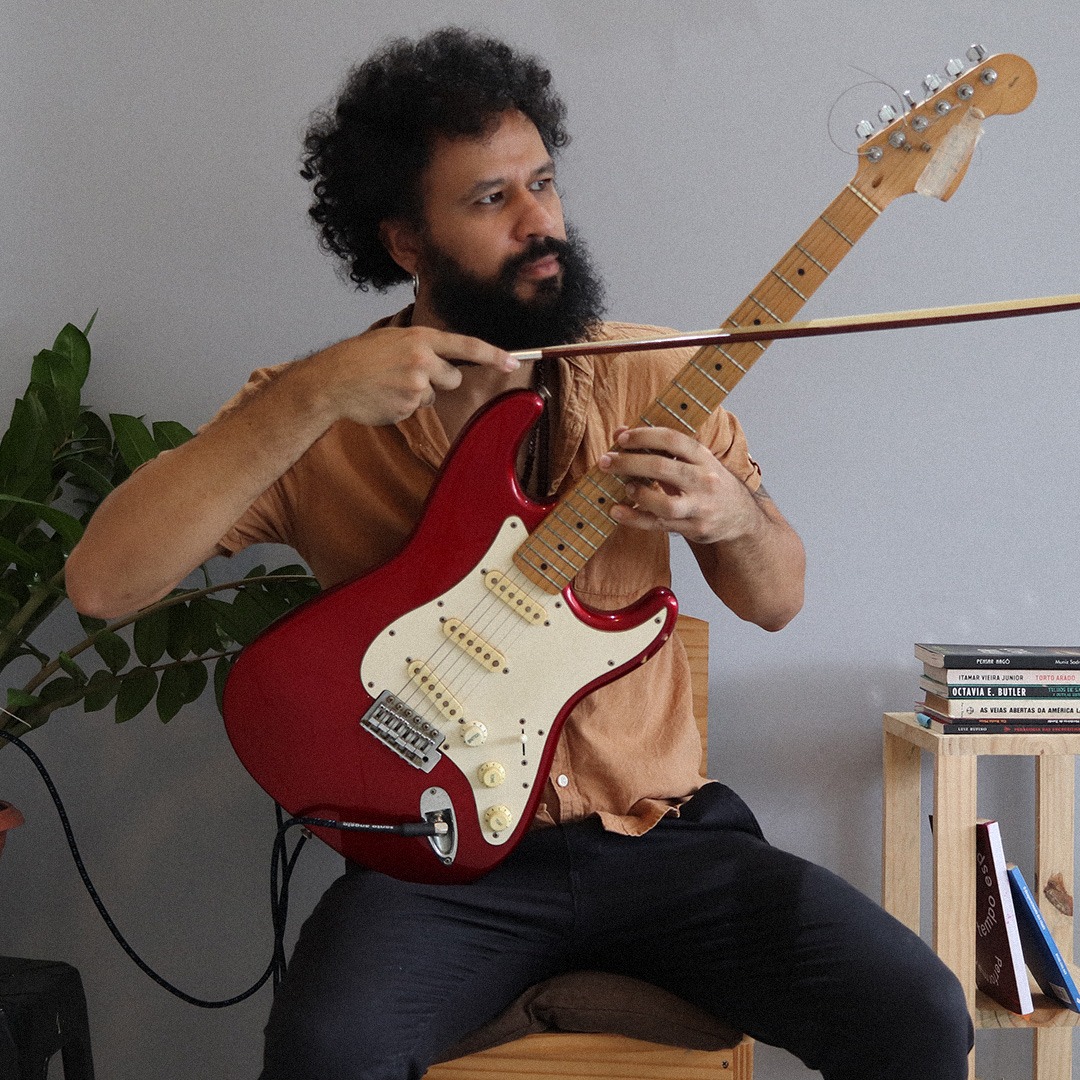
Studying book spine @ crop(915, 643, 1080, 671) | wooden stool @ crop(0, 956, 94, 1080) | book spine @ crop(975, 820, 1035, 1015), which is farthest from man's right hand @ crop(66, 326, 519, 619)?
book spine @ crop(975, 820, 1035, 1015)

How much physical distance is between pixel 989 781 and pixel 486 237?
1.04m

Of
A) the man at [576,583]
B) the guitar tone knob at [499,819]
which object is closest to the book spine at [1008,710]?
the man at [576,583]

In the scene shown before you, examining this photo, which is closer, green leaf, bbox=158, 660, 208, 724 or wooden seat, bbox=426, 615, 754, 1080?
wooden seat, bbox=426, 615, 754, 1080

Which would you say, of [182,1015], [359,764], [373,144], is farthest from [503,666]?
[182,1015]

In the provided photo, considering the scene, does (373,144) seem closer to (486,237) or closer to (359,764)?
(486,237)

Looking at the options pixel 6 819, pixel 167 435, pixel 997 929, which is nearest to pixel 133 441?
pixel 167 435

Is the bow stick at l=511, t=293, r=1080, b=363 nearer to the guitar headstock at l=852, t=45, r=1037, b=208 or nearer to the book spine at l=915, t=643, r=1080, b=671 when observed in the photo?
the guitar headstock at l=852, t=45, r=1037, b=208

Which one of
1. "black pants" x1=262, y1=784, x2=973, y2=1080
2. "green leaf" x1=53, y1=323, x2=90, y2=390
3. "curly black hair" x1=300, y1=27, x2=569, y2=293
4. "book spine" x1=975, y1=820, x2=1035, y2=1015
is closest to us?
"black pants" x1=262, y1=784, x2=973, y2=1080

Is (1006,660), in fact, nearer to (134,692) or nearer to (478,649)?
(478,649)

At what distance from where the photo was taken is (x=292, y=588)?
5.08 ft

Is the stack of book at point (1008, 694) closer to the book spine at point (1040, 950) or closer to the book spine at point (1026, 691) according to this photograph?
the book spine at point (1026, 691)

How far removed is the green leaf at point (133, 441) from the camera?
57.3 inches

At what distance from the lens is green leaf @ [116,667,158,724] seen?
4.99 feet

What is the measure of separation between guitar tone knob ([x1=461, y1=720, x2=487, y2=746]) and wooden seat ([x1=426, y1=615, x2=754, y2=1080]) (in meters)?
0.25
